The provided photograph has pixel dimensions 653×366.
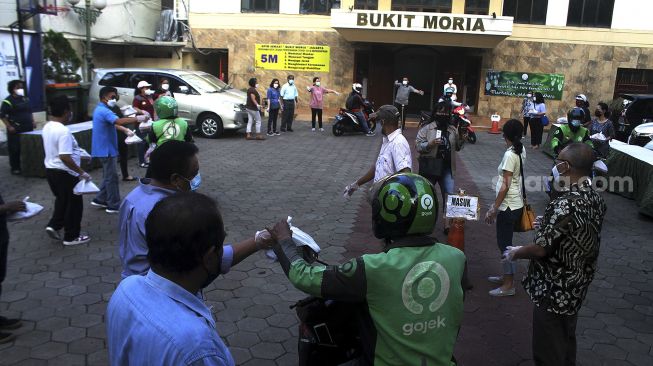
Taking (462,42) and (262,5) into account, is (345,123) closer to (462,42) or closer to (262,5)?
(462,42)

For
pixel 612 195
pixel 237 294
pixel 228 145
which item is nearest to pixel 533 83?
pixel 612 195

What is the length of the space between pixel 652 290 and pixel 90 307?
5452 millimetres

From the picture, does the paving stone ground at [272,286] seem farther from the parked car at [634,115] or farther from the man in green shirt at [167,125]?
the parked car at [634,115]

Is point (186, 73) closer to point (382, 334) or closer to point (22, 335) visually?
point (22, 335)

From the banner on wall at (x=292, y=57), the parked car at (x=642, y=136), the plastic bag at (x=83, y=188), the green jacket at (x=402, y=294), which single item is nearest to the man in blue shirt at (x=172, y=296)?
the green jacket at (x=402, y=294)

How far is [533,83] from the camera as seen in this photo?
20.2 meters

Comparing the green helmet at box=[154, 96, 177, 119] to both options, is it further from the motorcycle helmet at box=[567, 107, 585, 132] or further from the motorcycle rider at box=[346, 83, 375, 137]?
the motorcycle rider at box=[346, 83, 375, 137]

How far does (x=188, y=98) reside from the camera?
47.0 ft

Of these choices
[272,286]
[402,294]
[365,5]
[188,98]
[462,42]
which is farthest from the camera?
[365,5]

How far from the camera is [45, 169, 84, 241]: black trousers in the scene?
5.88 m

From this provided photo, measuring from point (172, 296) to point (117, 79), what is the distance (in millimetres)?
14441

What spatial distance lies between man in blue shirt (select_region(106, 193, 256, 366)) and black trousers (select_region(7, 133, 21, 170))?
29.6 feet

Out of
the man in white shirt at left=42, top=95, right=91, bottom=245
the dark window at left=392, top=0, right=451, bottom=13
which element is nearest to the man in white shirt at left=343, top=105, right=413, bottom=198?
the man in white shirt at left=42, top=95, right=91, bottom=245

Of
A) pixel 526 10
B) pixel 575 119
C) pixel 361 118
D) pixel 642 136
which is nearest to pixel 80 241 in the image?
pixel 575 119
